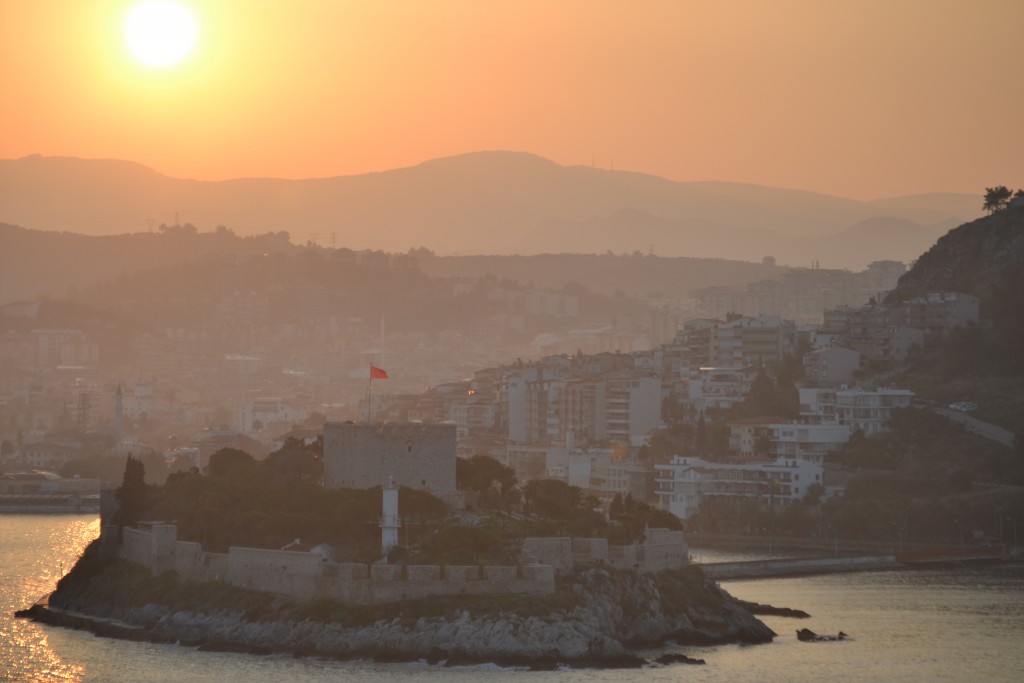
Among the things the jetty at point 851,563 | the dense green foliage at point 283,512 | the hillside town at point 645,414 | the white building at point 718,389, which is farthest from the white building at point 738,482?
the dense green foliage at point 283,512

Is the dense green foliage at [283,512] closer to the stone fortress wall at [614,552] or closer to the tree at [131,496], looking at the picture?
the tree at [131,496]

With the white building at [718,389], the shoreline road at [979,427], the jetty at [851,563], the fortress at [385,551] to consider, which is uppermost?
the white building at [718,389]

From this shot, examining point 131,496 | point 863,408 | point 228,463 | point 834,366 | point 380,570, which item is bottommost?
point 380,570

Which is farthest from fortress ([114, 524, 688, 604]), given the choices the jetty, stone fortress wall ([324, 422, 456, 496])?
the jetty

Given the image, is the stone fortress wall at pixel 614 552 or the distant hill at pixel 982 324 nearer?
the stone fortress wall at pixel 614 552

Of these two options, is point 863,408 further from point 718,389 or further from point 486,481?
point 486,481

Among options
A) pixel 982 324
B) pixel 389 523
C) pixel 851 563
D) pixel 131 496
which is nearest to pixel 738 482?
pixel 851 563
